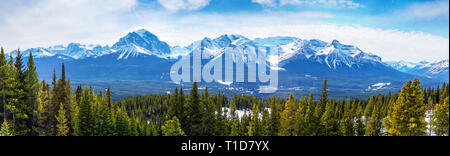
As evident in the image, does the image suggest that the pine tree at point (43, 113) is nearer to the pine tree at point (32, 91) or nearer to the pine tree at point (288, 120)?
the pine tree at point (32, 91)

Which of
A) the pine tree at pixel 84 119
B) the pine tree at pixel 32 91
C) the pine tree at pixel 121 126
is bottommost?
the pine tree at pixel 121 126

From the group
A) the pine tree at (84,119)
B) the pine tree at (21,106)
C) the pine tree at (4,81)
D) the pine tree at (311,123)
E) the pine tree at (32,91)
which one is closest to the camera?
the pine tree at (4,81)

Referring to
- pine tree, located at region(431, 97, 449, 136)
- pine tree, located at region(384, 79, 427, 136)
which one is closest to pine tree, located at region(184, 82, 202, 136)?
pine tree, located at region(384, 79, 427, 136)

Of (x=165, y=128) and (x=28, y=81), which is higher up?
(x=28, y=81)

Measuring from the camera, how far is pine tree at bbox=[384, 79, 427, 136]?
89.2ft

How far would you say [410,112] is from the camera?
27484 mm

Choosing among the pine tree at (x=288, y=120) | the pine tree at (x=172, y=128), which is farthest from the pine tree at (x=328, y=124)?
the pine tree at (x=172, y=128)

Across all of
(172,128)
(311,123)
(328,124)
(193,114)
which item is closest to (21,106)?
(172,128)

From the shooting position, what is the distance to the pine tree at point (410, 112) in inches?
1070
